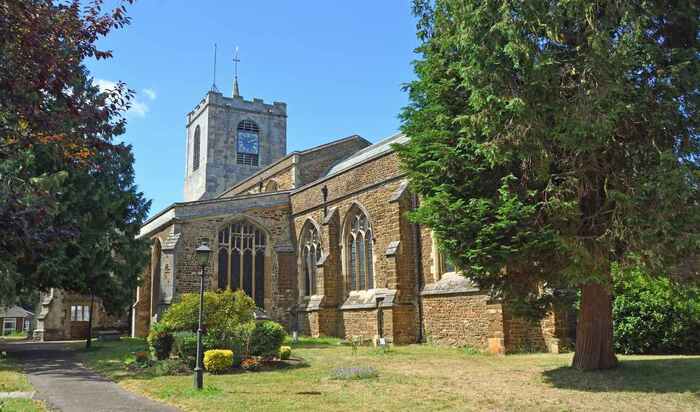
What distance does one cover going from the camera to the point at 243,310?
1633cm

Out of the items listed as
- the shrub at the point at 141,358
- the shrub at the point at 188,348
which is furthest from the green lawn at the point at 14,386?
the shrub at the point at 188,348

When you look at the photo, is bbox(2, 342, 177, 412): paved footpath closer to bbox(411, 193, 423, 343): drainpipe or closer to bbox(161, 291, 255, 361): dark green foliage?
bbox(161, 291, 255, 361): dark green foliage

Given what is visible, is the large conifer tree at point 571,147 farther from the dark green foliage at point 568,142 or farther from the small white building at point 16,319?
the small white building at point 16,319

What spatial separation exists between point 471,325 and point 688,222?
9.15m

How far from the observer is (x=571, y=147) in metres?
10.4

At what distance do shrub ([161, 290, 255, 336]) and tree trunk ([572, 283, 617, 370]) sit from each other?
8787 millimetres

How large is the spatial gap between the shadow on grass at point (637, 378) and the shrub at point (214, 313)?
8.18 metres

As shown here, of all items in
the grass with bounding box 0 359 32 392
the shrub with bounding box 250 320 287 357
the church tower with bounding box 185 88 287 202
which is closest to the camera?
the grass with bounding box 0 359 32 392

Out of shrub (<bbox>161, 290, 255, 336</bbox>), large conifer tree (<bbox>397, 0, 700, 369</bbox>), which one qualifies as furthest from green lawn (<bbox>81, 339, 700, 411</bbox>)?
shrub (<bbox>161, 290, 255, 336</bbox>)

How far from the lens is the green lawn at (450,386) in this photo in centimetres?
974

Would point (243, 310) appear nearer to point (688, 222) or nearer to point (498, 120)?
point (498, 120)

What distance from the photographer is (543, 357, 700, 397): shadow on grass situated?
1045cm

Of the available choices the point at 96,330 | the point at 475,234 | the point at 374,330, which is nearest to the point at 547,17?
the point at 475,234

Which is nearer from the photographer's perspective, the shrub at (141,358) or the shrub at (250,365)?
the shrub at (250,365)
